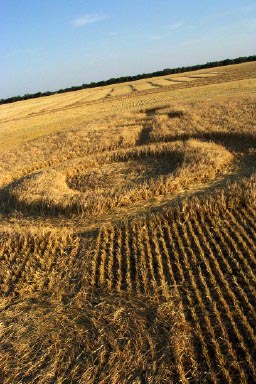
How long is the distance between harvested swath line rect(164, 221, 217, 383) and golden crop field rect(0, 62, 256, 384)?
0.7 inches

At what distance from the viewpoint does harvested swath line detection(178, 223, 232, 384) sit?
4.54m

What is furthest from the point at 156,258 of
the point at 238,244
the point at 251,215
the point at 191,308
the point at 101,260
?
the point at 251,215

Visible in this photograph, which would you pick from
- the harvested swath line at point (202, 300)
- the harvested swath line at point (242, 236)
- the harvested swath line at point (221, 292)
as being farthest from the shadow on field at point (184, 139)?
the harvested swath line at point (221, 292)

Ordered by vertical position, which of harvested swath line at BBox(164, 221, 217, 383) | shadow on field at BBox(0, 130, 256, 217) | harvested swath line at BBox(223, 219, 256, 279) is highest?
shadow on field at BBox(0, 130, 256, 217)

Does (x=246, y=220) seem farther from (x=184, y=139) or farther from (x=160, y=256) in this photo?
(x=184, y=139)

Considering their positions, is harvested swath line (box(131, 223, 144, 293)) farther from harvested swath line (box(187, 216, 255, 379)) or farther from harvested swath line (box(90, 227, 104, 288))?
harvested swath line (box(187, 216, 255, 379))

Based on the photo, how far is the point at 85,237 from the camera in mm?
8422

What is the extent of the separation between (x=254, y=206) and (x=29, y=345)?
5552mm

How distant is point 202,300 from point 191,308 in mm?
236

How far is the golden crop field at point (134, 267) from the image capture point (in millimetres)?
4805

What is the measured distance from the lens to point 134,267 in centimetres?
690

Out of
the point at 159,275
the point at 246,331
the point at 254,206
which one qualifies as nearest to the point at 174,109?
the point at 254,206

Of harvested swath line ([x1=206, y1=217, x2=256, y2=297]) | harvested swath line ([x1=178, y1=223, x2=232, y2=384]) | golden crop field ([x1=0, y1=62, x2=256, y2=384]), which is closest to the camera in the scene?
harvested swath line ([x1=178, y1=223, x2=232, y2=384])

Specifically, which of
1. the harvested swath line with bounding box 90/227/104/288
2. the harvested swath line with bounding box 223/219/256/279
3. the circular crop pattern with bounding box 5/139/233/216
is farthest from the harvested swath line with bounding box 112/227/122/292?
the harvested swath line with bounding box 223/219/256/279
